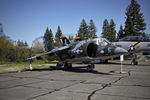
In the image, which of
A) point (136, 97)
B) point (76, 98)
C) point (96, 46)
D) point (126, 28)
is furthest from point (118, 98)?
point (126, 28)

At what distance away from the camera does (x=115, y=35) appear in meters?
66.3

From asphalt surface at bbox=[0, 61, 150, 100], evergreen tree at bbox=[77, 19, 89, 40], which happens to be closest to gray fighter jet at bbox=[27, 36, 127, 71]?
asphalt surface at bbox=[0, 61, 150, 100]

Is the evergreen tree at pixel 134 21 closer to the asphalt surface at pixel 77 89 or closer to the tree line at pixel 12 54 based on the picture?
the tree line at pixel 12 54

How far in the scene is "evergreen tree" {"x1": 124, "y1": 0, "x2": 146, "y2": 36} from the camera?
4938 centimetres

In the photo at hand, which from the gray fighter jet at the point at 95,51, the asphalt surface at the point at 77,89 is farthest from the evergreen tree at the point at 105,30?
the asphalt surface at the point at 77,89

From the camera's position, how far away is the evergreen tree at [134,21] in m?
49.4

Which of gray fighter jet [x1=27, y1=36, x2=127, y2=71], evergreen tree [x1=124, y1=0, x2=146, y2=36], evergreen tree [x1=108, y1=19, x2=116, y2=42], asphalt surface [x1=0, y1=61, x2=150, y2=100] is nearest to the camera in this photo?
asphalt surface [x1=0, y1=61, x2=150, y2=100]

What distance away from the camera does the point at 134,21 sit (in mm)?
49938

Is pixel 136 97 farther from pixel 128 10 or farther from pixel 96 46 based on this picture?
pixel 128 10

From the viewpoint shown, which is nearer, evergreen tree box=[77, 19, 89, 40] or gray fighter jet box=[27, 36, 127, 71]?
gray fighter jet box=[27, 36, 127, 71]

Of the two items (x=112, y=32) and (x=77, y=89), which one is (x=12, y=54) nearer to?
(x=77, y=89)

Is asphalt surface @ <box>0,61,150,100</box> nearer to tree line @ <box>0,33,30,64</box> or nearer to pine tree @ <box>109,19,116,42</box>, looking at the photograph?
tree line @ <box>0,33,30,64</box>

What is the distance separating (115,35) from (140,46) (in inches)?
1931

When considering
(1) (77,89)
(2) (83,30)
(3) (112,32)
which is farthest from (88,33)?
(1) (77,89)
